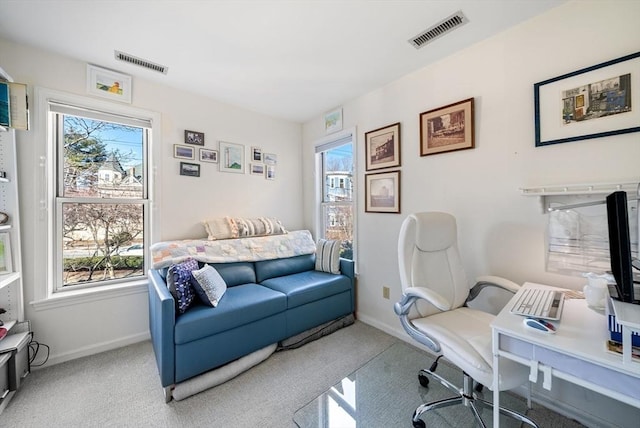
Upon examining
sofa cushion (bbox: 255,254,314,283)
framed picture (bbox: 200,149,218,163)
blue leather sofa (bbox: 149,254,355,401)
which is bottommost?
blue leather sofa (bbox: 149,254,355,401)

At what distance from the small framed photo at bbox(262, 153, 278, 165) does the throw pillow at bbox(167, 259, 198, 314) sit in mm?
1746

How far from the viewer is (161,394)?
1.69 meters

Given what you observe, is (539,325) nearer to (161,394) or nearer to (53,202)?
(161,394)

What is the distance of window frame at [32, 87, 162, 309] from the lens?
6.47 ft

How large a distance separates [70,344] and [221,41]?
2714 mm

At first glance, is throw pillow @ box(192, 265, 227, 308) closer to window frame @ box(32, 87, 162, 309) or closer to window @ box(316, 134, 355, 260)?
window frame @ box(32, 87, 162, 309)

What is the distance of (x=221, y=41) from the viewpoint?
1867mm

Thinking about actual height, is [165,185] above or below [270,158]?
below

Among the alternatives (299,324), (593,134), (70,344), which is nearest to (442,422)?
(299,324)

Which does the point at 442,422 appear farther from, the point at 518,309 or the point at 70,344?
the point at 70,344

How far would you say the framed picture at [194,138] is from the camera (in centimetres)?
266

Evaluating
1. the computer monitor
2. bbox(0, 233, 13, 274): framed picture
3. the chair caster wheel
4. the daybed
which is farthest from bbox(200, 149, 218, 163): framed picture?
A: the computer monitor

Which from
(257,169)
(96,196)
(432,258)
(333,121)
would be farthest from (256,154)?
(432,258)

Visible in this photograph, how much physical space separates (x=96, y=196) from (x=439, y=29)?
317cm
